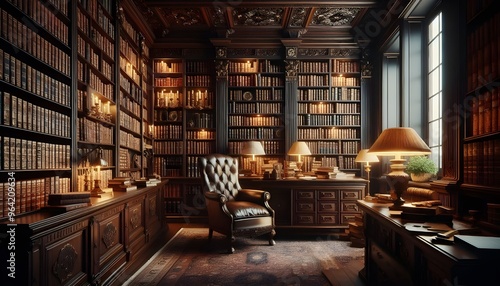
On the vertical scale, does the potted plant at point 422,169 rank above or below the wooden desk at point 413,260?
above

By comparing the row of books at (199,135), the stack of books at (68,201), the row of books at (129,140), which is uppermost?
the row of books at (199,135)

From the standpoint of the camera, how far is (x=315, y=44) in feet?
20.1

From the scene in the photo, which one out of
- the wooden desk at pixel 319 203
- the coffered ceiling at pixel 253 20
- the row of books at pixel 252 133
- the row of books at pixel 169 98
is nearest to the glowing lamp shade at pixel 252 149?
the wooden desk at pixel 319 203

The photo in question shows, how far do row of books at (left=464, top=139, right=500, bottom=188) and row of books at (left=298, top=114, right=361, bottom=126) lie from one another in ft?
11.2

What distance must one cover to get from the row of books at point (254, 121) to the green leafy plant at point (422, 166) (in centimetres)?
286

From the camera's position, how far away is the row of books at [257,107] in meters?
6.21

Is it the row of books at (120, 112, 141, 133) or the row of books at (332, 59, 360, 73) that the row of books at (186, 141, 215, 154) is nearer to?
the row of books at (120, 112, 141, 133)

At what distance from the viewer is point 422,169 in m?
3.65

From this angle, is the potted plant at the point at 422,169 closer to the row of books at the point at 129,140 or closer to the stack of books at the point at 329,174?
the stack of books at the point at 329,174

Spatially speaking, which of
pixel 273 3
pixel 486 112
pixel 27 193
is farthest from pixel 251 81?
pixel 27 193

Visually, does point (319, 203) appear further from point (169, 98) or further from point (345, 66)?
point (169, 98)

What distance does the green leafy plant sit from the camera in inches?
143

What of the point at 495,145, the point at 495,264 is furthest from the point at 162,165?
the point at 495,264

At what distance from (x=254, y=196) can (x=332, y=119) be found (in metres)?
2.42
